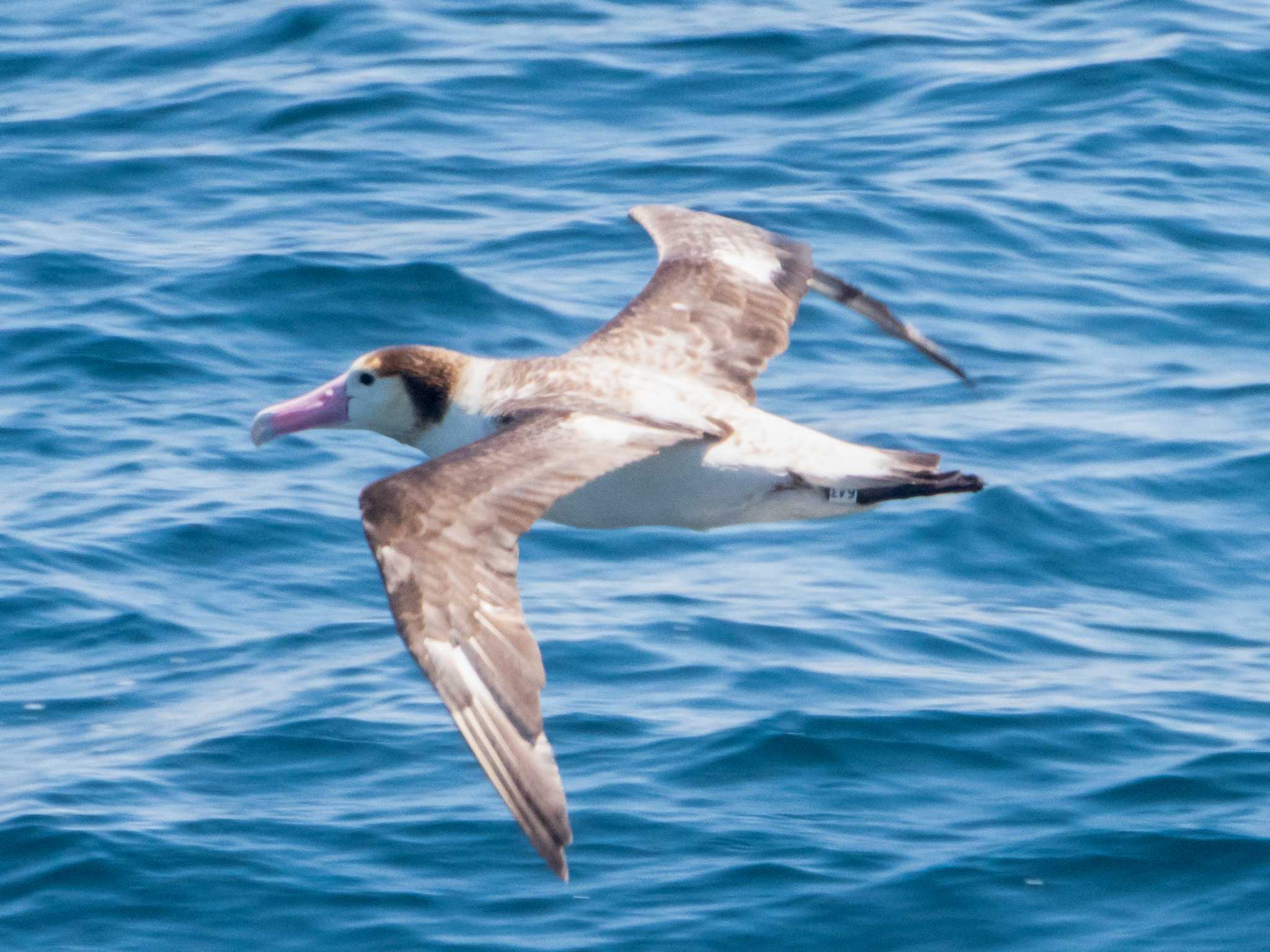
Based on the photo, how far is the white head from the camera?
8680 mm

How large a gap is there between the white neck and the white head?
0.03m

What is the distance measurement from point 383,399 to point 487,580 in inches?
82.2

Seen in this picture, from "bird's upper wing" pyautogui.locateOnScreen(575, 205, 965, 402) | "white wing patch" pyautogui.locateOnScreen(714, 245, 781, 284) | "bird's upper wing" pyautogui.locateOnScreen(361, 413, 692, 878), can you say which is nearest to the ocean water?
"bird's upper wing" pyautogui.locateOnScreen(575, 205, 965, 402)

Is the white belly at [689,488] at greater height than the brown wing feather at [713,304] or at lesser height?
lesser

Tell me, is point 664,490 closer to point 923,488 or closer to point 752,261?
point 923,488

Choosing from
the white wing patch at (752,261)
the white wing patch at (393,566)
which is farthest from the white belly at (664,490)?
the white wing patch at (752,261)

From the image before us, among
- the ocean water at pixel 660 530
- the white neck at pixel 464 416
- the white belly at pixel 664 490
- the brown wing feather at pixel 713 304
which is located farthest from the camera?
the brown wing feather at pixel 713 304

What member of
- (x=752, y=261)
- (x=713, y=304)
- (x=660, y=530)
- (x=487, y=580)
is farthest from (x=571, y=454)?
(x=660, y=530)

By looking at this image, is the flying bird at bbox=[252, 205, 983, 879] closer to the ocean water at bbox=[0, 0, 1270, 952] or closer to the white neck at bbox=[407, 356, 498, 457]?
the white neck at bbox=[407, 356, 498, 457]

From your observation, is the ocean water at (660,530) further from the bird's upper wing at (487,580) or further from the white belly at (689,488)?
the bird's upper wing at (487,580)

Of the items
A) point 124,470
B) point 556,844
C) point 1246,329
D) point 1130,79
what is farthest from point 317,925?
point 1130,79

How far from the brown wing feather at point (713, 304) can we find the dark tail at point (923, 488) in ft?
3.63

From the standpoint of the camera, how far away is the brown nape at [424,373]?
8656 mm

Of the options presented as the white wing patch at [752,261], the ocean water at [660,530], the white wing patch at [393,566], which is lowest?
the ocean water at [660,530]
